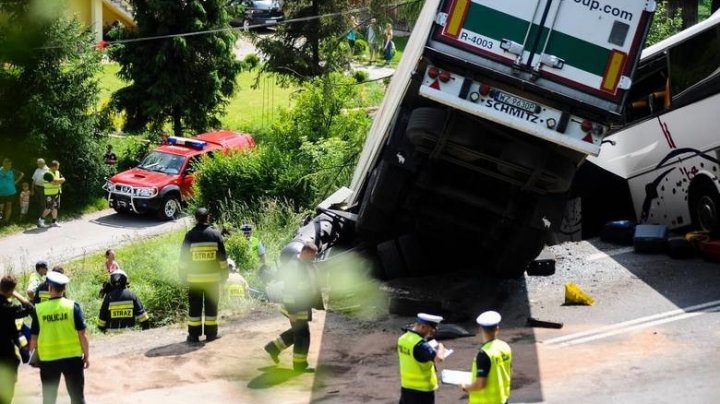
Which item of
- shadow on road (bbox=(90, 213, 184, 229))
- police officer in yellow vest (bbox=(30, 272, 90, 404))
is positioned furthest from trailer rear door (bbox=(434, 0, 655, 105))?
shadow on road (bbox=(90, 213, 184, 229))

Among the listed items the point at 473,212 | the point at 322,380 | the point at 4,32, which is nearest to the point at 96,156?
the point at 473,212

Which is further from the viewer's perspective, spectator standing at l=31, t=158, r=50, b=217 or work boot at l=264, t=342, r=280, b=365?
spectator standing at l=31, t=158, r=50, b=217

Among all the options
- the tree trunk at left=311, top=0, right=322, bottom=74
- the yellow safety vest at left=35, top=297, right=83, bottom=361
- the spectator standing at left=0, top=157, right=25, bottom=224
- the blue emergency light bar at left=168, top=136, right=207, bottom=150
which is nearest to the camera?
the yellow safety vest at left=35, top=297, right=83, bottom=361

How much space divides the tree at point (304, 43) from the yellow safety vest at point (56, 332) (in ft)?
66.3

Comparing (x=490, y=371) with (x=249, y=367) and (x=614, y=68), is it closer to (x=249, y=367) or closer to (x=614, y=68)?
(x=249, y=367)

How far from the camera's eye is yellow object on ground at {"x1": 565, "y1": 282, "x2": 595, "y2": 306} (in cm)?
1311

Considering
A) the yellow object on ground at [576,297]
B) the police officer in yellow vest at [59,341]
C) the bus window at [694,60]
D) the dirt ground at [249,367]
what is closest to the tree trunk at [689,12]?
the bus window at [694,60]

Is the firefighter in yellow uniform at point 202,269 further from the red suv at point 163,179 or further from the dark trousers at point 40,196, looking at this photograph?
the dark trousers at point 40,196

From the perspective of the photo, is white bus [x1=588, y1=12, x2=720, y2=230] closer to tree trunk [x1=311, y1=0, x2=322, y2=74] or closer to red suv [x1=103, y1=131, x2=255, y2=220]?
red suv [x1=103, y1=131, x2=255, y2=220]

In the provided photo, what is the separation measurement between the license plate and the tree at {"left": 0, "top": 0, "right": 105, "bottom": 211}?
13654mm

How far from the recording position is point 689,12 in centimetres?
2677

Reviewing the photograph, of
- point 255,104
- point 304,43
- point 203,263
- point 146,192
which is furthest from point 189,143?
point 203,263

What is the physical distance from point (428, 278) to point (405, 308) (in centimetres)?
175

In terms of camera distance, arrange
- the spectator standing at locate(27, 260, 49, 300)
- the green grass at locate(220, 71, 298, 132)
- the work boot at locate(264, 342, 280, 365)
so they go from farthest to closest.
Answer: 1. the green grass at locate(220, 71, 298, 132)
2. the spectator standing at locate(27, 260, 49, 300)
3. the work boot at locate(264, 342, 280, 365)
